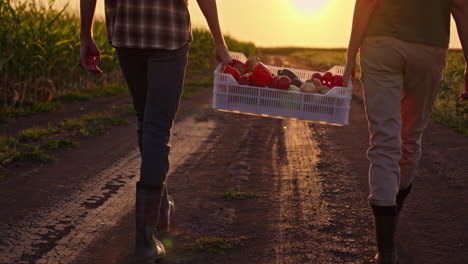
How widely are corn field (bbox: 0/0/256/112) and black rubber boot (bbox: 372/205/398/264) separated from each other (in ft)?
22.4

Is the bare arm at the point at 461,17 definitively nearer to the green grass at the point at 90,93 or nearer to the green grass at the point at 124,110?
the green grass at the point at 124,110

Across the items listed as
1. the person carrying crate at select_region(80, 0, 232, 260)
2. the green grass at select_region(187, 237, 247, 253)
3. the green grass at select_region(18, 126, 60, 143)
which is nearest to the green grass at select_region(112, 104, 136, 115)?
the green grass at select_region(18, 126, 60, 143)

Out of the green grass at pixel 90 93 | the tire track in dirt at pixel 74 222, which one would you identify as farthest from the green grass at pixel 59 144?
the green grass at pixel 90 93

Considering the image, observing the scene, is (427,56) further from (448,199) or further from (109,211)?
(109,211)

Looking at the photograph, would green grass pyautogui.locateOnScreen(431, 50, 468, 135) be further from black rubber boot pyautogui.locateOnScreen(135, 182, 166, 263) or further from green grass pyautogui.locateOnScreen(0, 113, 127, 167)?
black rubber boot pyautogui.locateOnScreen(135, 182, 166, 263)

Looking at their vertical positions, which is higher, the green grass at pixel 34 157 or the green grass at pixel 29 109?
the green grass at pixel 34 157

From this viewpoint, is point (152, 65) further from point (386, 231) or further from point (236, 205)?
point (236, 205)

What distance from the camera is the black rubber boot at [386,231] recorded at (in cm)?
313

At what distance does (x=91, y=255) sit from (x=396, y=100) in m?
1.98

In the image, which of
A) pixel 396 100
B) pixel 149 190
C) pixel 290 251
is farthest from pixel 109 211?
pixel 396 100

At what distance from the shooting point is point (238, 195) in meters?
4.66

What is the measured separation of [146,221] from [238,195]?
1.62 meters

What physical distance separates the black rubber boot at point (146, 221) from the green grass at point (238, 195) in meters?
1.49

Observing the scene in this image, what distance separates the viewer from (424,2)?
9.95 feet
